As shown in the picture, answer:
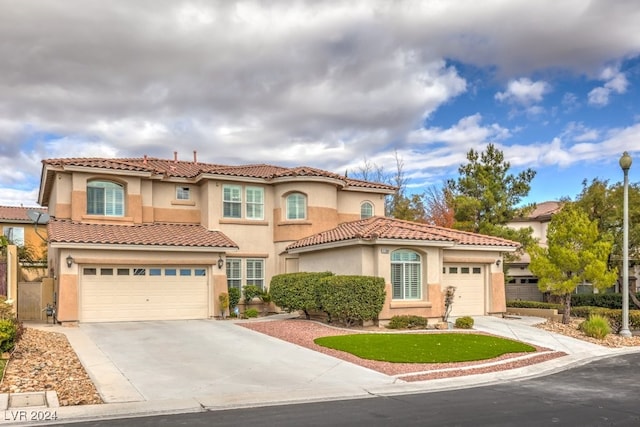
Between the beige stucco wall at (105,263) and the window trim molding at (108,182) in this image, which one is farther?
the window trim molding at (108,182)

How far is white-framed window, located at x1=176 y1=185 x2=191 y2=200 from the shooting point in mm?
27125

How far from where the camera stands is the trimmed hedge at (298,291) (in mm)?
21922

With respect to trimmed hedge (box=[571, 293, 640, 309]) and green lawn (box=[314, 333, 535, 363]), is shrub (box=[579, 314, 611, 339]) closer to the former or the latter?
green lawn (box=[314, 333, 535, 363])

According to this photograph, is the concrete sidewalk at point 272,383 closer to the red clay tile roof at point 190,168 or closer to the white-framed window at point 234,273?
the white-framed window at point 234,273

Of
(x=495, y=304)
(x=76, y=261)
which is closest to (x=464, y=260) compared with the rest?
(x=495, y=304)

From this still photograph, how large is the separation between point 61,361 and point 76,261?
8533 millimetres

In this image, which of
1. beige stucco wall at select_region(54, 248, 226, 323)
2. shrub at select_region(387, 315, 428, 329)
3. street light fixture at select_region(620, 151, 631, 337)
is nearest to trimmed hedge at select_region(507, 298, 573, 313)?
street light fixture at select_region(620, 151, 631, 337)

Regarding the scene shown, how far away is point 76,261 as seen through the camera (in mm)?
21516

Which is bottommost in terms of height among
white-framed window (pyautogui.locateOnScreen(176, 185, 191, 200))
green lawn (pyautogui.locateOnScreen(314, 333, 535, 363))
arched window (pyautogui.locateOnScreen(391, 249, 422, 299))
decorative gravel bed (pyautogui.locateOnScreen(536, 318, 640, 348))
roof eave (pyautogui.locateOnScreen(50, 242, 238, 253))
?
decorative gravel bed (pyautogui.locateOnScreen(536, 318, 640, 348))

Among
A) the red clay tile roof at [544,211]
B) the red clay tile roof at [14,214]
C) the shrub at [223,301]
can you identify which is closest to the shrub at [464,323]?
the shrub at [223,301]

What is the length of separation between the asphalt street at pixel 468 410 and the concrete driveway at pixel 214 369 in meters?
0.95

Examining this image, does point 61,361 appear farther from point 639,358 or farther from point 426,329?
point 639,358

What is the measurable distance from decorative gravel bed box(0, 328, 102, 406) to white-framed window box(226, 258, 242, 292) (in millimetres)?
10431

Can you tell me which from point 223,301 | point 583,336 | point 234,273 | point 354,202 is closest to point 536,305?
point 583,336
